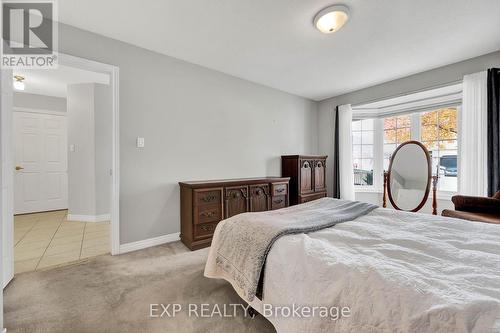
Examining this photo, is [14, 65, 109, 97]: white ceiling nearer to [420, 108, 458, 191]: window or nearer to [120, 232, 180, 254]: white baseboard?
[120, 232, 180, 254]: white baseboard

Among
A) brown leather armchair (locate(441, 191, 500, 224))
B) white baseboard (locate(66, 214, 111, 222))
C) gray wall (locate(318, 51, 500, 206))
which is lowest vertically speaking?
white baseboard (locate(66, 214, 111, 222))

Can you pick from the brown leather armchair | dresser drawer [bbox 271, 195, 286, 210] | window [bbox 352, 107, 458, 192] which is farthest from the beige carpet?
window [bbox 352, 107, 458, 192]

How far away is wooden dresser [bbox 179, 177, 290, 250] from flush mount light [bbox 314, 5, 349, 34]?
200cm

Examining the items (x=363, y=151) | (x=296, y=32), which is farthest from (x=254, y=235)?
(x=363, y=151)

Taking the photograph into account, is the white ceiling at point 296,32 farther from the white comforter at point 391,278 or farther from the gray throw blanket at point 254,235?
the white comforter at point 391,278

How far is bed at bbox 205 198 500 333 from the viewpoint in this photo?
67 cm

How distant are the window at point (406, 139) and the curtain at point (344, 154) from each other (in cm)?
33

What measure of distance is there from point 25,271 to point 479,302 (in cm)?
325

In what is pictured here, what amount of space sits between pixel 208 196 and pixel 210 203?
3.8 inches

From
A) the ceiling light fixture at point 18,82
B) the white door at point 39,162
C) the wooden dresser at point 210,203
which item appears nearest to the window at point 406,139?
the wooden dresser at point 210,203

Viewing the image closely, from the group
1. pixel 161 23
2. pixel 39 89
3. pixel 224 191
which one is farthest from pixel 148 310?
pixel 39 89

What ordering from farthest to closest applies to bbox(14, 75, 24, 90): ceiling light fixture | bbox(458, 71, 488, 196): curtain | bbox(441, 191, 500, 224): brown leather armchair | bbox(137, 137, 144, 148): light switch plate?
bbox(14, 75, 24, 90): ceiling light fixture, bbox(458, 71, 488, 196): curtain, bbox(137, 137, 144, 148): light switch plate, bbox(441, 191, 500, 224): brown leather armchair

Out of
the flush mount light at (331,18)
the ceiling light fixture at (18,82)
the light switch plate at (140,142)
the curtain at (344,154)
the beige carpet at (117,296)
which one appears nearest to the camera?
the beige carpet at (117,296)

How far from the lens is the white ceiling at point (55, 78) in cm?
341
